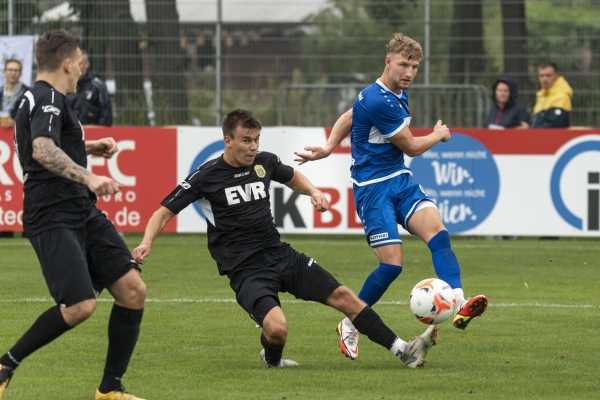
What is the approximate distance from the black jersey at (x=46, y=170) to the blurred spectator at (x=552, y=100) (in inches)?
423

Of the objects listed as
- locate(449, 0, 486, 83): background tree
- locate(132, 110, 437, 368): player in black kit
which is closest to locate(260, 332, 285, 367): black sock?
locate(132, 110, 437, 368): player in black kit

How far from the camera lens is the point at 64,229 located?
213 inches

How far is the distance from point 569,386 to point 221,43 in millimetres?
11150

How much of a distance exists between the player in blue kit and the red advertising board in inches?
279

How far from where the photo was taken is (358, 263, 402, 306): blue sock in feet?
23.5

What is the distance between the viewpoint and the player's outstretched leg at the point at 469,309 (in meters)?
6.51

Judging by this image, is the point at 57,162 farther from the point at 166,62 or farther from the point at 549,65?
the point at 166,62

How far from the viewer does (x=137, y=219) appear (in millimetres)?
14219

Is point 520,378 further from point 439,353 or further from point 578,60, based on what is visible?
point 578,60

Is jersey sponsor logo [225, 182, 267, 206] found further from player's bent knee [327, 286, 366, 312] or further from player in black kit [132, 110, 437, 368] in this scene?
player's bent knee [327, 286, 366, 312]

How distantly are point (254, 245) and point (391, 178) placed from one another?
1.18 metres

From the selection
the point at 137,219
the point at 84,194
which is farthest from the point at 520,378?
the point at 137,219

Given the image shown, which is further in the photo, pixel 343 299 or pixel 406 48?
pixel 406 48

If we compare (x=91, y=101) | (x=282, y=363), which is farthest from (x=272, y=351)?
(x=91, y=101)
